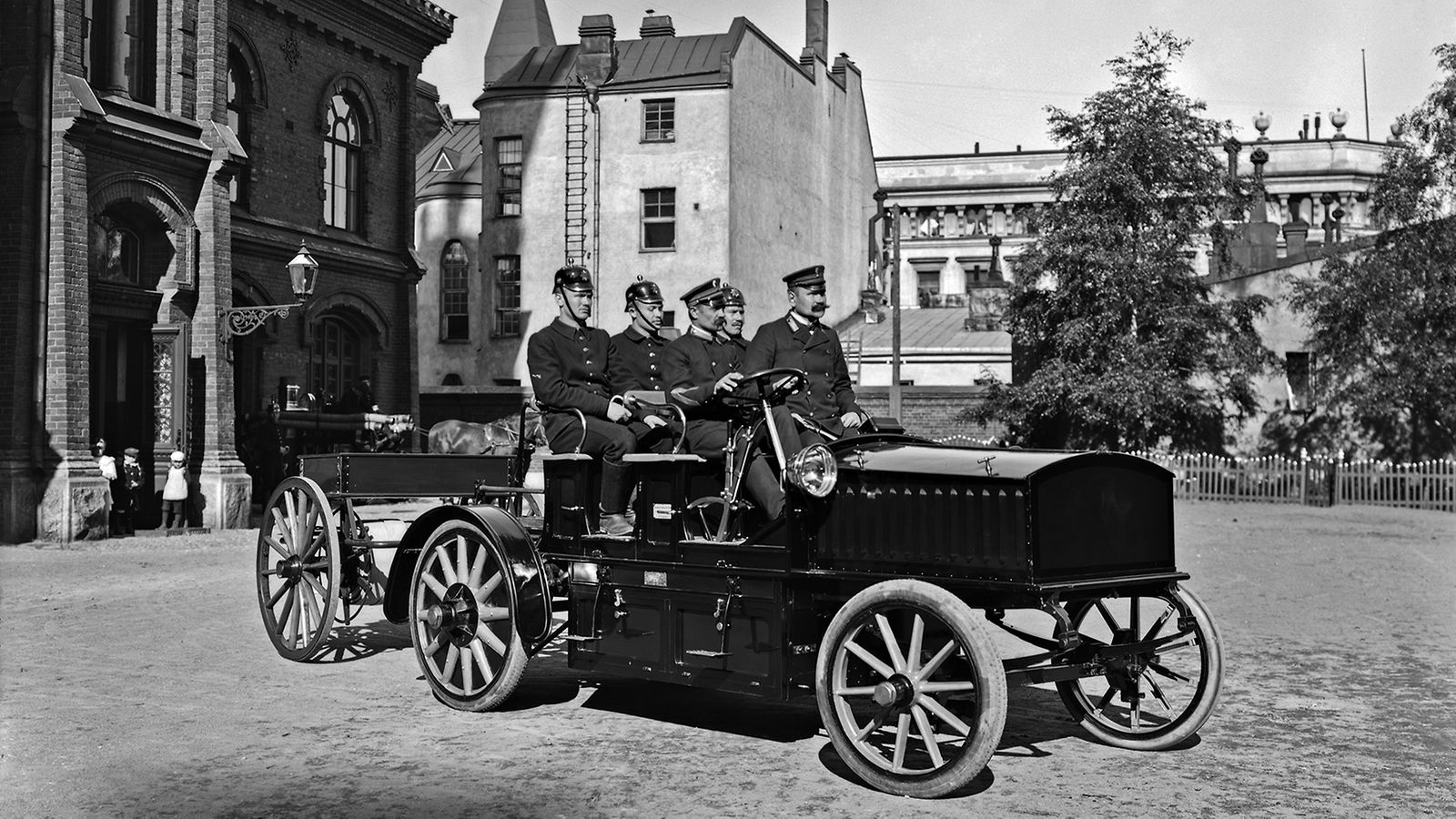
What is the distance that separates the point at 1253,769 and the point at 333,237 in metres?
23.1

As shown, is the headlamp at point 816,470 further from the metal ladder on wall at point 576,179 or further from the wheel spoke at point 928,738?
the metal ladder on wall at point 576,179

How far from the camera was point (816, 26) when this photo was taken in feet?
148

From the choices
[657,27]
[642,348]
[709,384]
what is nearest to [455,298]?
[657,27]

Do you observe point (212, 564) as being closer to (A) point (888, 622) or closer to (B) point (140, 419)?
(B) point (140, 419)

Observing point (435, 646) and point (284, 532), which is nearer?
point (435, 646)

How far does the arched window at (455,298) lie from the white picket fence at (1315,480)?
1648 centimetres

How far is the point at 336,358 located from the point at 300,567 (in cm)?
1883

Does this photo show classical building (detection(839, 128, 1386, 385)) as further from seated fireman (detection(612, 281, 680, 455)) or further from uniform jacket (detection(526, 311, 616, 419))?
uniform jacket (detection(526, 311, 616, 419))

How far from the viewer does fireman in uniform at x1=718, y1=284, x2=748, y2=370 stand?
25.6ft

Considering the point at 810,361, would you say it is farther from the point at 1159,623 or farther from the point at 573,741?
the point at 573,741

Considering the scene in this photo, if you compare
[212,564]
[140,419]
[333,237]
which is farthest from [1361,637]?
[333,237]

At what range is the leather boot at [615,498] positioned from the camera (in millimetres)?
7352

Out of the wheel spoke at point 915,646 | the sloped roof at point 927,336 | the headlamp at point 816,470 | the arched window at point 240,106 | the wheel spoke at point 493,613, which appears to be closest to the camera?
the wheel spoke at point 915,646

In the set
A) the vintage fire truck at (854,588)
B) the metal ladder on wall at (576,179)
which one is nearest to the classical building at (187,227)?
the metal ladder on wall at (576,179)
